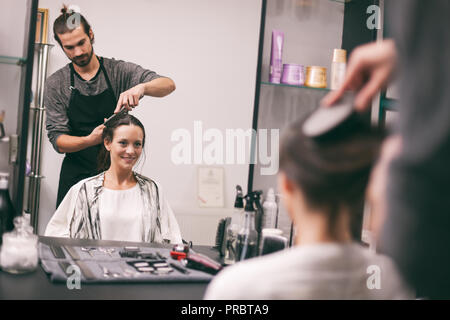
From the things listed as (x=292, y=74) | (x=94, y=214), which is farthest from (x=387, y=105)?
(x=94, y=214)

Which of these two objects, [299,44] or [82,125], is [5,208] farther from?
[299,44]

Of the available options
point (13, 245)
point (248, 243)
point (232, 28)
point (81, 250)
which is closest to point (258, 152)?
point (232, 28)

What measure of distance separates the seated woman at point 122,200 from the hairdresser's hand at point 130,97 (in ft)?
0.31

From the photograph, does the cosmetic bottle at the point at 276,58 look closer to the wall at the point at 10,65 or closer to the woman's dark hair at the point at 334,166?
the wall at the point at 10,65

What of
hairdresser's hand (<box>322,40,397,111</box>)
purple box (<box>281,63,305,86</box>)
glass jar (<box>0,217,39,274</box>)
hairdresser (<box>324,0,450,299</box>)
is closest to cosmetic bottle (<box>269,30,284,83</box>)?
purple box (<box>281,63,305,86</box>)

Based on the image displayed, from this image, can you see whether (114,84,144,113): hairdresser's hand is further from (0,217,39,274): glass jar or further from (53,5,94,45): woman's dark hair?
(0,217,39,274): glass jar

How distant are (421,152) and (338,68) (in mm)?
2331

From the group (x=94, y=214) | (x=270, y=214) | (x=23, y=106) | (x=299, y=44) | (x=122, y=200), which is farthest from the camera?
(x=299, y=44)

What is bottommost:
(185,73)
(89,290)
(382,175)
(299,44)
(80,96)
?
(89,290)

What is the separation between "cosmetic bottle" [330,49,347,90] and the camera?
9.30 ft

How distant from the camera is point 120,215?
8.39ft

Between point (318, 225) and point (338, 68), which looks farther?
point (338, 68)

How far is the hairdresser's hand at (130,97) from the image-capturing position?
2756 mm

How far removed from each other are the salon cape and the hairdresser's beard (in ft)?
2.07
